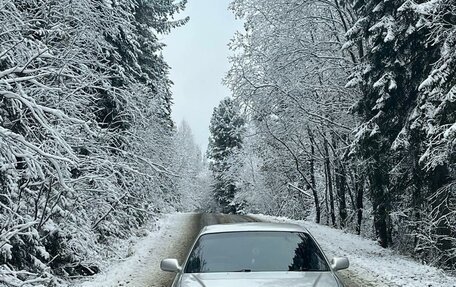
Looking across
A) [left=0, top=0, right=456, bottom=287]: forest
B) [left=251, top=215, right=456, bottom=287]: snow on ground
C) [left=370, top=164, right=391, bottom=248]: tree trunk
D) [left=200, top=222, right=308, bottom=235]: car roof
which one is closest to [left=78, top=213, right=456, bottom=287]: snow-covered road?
[left=251, top=215, right=456, bottom=287]: snow on ground

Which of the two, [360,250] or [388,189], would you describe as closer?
[388,189]

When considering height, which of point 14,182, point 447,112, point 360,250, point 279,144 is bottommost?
point 360,250

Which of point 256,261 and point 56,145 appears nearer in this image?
point 256,261

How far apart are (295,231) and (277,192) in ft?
120

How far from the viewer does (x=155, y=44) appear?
22.5 meters

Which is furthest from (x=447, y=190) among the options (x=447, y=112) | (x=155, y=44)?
(x=155, y=44)

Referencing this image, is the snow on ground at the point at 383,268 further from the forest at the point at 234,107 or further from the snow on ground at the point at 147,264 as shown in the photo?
the snow on ground at the point at 147,264

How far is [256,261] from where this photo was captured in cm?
582

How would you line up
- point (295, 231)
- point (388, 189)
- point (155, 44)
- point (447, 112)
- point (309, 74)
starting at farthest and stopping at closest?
point (155, 44), point (309, 74), point (388, 189), point (447, 112), point (295, 231)

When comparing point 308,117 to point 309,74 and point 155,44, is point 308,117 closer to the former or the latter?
point 309,74

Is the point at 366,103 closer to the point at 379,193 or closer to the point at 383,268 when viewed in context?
the point at 379,193

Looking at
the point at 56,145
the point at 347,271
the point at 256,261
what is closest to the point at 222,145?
the point at 347,271

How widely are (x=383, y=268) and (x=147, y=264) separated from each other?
19.5 ft

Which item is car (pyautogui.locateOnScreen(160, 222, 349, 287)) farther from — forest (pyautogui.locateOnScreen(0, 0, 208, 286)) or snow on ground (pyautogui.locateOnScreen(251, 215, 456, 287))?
snow on ground (pyautogui.locateOnScreen(251, 215, 456, 287))
